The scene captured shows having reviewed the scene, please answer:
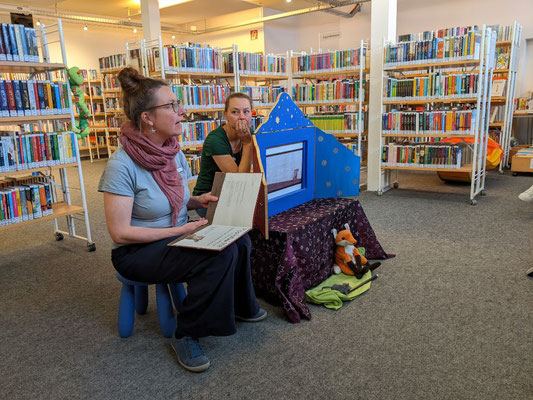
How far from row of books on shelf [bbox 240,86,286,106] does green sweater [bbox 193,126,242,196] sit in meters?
3.27

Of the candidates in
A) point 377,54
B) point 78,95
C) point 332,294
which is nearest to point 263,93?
point 377,54

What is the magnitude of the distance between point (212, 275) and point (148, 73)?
384cm

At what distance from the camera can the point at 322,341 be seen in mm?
1986

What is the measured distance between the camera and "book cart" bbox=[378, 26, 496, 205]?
14.4ft

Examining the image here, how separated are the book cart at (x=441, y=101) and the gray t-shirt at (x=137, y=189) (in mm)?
3662

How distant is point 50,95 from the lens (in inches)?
125

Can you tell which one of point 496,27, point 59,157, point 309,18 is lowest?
point 59,157

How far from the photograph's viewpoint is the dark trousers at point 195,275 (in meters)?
1.71

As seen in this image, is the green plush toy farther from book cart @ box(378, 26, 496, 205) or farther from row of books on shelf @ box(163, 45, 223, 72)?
book cart @ box(378, 26, 496, 205)

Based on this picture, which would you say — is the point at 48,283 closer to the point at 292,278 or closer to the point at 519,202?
the point at 292,278

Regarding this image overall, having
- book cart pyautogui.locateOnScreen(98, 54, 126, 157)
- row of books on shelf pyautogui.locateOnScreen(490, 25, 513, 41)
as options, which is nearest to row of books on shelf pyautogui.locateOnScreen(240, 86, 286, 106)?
book cart pyautogui.locateOnScreen(98, 54, 126, 157)

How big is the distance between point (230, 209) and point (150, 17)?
6.42 metres

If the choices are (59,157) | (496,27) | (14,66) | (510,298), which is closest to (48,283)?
(59,157)

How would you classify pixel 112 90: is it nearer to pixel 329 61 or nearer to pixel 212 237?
pixel 329 61
